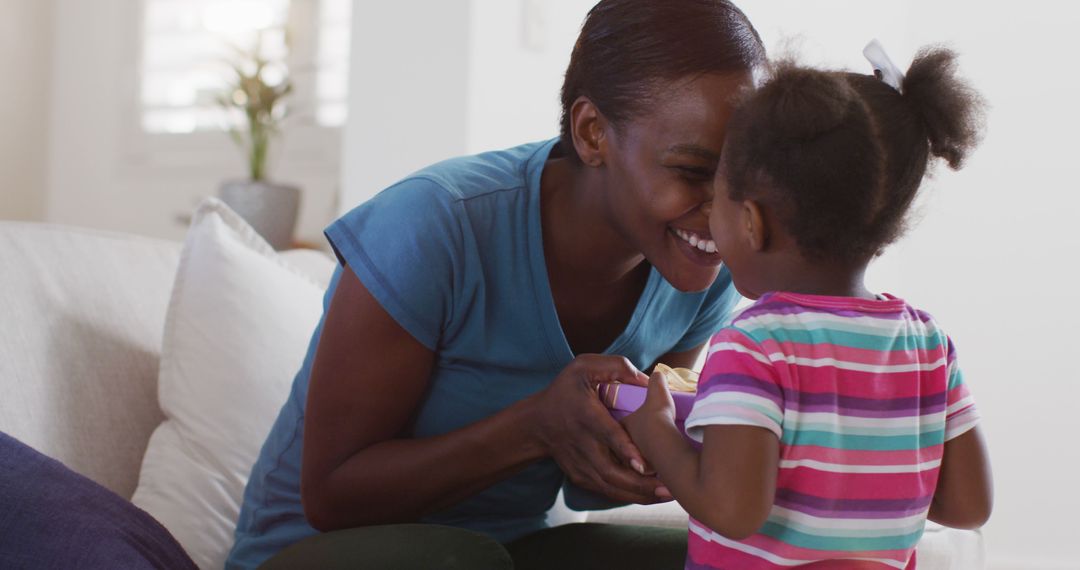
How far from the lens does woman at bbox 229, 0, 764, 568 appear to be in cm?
117

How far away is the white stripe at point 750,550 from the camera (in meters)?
0.97

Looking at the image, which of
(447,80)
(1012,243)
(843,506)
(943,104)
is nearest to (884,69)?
(943,104)

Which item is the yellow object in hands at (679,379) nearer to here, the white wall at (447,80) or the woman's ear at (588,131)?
the woman's ear at (588,131)

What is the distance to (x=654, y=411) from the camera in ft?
3.40

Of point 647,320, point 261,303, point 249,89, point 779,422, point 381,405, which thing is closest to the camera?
point 779,422

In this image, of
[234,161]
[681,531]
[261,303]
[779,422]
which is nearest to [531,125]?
[261,303]

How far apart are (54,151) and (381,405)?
4.70m

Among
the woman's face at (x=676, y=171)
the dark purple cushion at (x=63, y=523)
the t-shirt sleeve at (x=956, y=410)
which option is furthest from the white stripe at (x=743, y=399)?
the dark purple cushion at (x=63, y=523)

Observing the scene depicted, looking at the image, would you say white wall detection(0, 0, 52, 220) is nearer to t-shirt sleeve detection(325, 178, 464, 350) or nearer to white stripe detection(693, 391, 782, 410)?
t-shirt sleeve detection(325, 178, 464, 350)

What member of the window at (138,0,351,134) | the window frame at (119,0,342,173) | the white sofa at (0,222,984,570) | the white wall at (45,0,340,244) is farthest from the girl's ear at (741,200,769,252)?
the white wall at (45,0,340,244)

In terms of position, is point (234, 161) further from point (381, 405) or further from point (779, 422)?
point (779, 422)

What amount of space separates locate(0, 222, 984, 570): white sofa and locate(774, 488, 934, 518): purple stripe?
1.69 ft

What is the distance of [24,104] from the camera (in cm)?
528

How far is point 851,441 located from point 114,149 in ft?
15.9
